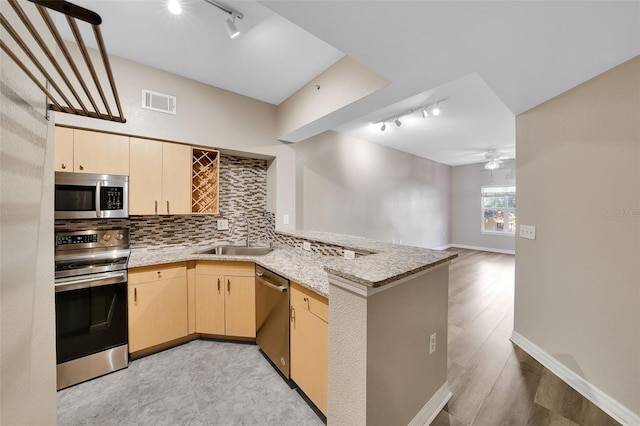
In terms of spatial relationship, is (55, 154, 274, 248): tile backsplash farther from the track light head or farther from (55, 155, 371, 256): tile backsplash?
the track light head

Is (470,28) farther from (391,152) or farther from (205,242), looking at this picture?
(391,152)

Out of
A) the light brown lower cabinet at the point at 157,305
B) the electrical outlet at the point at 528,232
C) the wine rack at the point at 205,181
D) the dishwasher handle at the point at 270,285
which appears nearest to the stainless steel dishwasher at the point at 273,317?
the dishwasher handle at the point at 270,285

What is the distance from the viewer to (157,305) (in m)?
2.22

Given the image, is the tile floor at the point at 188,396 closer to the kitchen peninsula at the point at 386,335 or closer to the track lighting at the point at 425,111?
the kitchen peninsula at the point at 386,335

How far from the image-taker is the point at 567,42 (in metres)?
1.36

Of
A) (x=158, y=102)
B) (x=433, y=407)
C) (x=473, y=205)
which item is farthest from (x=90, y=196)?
(x=473, y=205)

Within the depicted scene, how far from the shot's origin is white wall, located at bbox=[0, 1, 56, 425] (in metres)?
0.65

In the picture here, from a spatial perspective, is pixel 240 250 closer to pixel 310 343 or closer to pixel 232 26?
pixel 310 343

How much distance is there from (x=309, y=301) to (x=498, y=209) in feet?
25.5

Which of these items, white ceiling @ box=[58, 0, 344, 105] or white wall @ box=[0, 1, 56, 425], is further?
white ceiling @ box=[58, 0, 344, 105]

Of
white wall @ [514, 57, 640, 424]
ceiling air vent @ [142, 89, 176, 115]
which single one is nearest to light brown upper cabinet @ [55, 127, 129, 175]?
ceiling air vent @ [142, 89, 176, 115]

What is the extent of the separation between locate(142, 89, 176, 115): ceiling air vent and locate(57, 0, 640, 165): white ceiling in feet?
0.91

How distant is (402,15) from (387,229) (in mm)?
4591

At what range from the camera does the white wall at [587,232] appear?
1.56 metres
